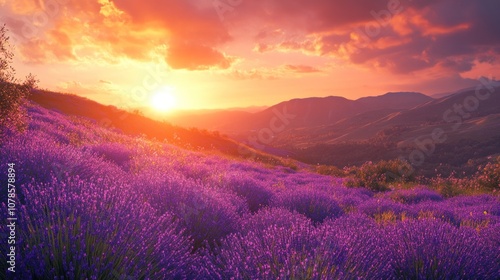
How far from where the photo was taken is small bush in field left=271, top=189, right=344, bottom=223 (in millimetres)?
5074

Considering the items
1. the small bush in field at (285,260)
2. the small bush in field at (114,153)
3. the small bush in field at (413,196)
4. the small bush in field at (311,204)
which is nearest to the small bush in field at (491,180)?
the small bush in field at (413,196)

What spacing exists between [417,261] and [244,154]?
24.3 metres

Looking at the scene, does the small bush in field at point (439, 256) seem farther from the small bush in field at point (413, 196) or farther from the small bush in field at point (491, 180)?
the small bush in field at point (491, 180)

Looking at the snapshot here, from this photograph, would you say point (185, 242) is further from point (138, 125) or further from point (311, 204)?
point (138, 125)

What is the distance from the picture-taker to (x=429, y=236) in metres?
2.92

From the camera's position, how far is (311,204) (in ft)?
17.0

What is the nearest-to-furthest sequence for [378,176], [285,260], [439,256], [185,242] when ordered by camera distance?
1. [285,260]
2. [439,256]
3. [185,242]
4. [378,176]

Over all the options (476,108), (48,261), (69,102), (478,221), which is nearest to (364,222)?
(478,221)

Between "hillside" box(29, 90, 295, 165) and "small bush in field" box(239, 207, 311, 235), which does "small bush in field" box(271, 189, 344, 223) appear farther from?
"hillside" box(29, 90, 295, 165)

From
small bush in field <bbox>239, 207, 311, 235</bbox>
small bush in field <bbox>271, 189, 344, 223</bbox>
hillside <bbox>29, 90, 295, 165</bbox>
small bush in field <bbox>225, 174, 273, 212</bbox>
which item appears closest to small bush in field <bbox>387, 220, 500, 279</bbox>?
small bush in field <bbox>239, 207, 311, 235</bbox>

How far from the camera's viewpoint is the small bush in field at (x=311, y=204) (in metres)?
5.07

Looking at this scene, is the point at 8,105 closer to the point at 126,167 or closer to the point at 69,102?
the point at 126,167

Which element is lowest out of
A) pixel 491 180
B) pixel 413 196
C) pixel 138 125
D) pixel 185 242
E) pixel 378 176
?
pixel 378 176

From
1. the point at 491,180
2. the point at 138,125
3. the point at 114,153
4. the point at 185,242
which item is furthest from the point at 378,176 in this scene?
the point at 138,125
